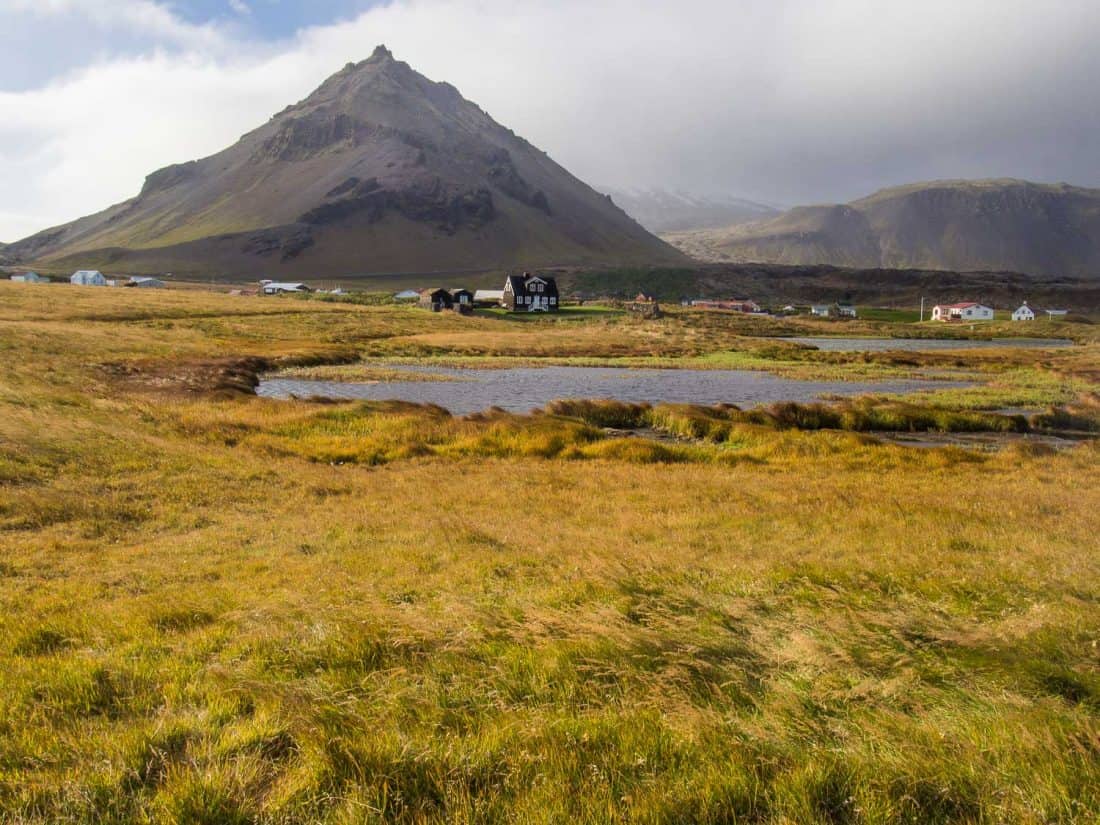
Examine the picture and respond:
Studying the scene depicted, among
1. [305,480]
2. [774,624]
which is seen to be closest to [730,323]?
[305,480]

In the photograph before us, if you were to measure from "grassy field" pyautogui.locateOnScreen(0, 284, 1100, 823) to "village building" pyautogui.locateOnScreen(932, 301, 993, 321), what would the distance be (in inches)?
6137

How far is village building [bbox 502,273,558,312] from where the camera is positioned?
158 metres

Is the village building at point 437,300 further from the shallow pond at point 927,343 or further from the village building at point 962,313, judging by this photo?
the village building at point 962,313

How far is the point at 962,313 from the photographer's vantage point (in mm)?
159500

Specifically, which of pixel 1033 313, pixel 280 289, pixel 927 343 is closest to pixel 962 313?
pixel 1033 313

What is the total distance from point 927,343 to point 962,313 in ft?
206

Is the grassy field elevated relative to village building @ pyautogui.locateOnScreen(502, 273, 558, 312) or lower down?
lower down

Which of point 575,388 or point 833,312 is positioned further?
point 833,312

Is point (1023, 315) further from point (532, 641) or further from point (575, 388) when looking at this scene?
point (532, 641)

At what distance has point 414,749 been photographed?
211 inches

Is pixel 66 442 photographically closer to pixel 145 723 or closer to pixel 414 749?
pixel 145 723

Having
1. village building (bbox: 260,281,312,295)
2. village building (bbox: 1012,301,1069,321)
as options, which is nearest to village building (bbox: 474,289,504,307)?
village building (bbox: 260,281,312,295)

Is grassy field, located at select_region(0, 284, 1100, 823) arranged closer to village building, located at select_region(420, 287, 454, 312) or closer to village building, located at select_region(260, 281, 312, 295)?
village building, located at select_region(420, 287, 454, 312)

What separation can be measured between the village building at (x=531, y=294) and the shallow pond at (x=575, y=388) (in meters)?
92.6
